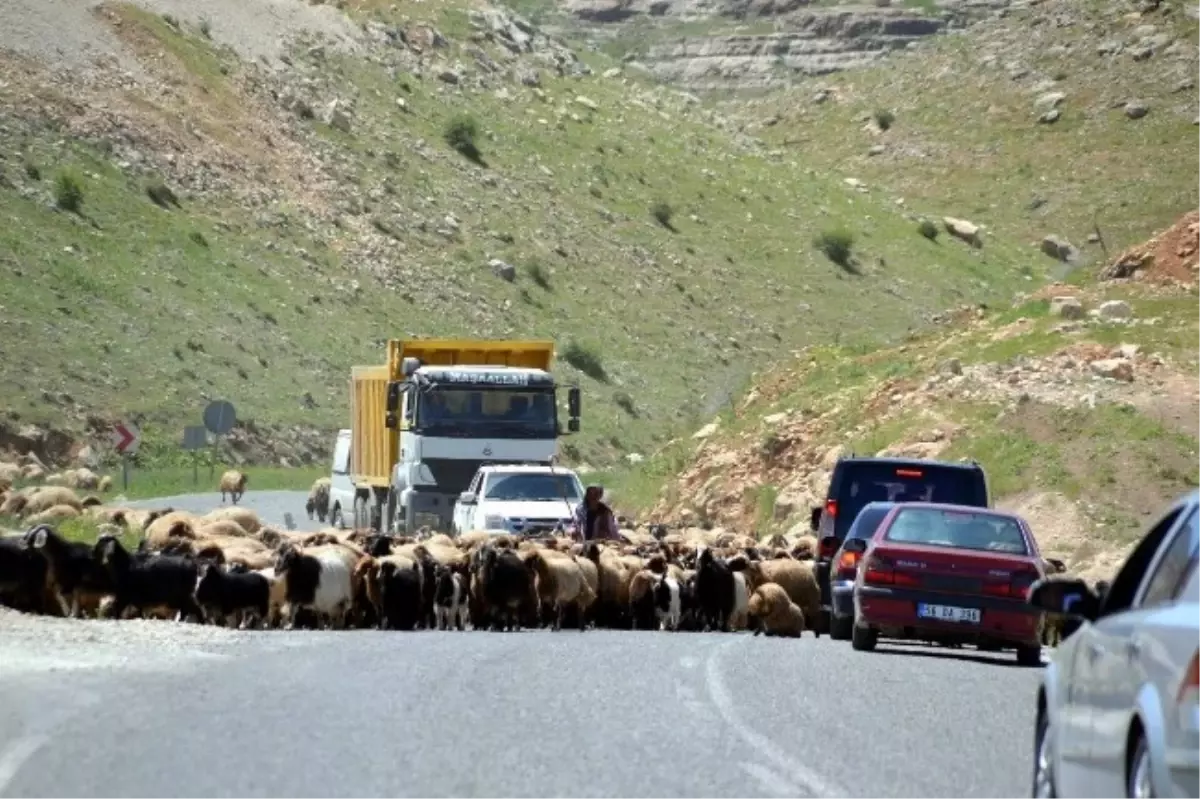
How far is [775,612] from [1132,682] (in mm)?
19139

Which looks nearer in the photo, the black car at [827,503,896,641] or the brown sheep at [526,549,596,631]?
the black car at [827,503,896,641]

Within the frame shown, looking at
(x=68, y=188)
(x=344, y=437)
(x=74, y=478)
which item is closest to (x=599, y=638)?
(x=344, y=437)

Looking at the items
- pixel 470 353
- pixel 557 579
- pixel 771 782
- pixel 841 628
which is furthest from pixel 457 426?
pixel 771 782

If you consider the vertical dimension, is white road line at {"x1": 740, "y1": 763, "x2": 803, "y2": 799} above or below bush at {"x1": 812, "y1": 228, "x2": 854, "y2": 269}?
below

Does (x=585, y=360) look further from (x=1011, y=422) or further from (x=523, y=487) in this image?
(x=523, y=487)

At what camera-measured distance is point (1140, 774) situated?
877 cm

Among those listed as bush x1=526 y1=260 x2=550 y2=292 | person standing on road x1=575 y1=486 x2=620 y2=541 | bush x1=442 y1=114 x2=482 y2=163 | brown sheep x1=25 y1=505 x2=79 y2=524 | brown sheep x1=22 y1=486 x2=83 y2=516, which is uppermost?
bush x1=442 y1=114 x2=482 y2=163

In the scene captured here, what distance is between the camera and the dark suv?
28.3m

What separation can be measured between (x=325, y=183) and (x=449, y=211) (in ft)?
15.8

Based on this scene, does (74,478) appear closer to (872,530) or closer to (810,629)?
(810,629)

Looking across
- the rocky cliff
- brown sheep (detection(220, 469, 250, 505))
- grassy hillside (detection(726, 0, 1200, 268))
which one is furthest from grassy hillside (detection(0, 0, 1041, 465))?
the rocky cliff

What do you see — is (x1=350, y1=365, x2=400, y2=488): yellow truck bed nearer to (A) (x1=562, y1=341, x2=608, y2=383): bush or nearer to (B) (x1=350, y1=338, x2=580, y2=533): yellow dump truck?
(B) (x1=350, y1=338, x2=580, y2=533): yellow dump truck

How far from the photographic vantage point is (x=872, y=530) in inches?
1037

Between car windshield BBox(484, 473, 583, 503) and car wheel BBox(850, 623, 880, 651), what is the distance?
13.6 meters
